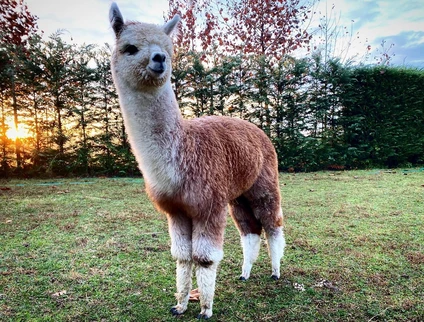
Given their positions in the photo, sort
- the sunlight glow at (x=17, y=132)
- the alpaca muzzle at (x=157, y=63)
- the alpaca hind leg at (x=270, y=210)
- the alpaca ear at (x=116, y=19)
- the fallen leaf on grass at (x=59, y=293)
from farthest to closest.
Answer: the sunlight glow at (x=17, y=132) < the alpaca hind leg at (x=270, y=210) < the fallen leaf on grass at (x=59, y=293) < the alpaca ear at (x=116, y=19) < the alpaca muzzle at (x=157, y=63)

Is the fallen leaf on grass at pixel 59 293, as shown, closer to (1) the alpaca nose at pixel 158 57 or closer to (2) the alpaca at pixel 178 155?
(2) the alpaca at pixel 178 155

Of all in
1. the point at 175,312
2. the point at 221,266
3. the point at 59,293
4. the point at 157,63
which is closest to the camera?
the point at 157,63

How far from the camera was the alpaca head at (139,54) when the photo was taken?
1999 mm

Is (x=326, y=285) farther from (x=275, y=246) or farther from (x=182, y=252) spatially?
(x=182, y=252)

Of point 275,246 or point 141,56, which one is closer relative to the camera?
point 141,56

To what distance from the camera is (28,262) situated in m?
3.36

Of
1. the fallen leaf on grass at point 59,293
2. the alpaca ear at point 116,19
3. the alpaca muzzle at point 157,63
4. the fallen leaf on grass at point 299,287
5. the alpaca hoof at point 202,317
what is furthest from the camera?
the fallen leaf on grass at point 299,287

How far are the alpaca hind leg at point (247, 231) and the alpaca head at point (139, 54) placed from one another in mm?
1604

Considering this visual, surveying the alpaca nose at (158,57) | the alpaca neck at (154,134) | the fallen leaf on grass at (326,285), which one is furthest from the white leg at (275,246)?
the alpaca nose at (158,57)

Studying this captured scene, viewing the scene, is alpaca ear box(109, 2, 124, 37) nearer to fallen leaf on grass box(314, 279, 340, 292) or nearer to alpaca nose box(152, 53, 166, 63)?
alpaca nose box(152, 53, 166, 63)

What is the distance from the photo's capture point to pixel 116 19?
210 cm

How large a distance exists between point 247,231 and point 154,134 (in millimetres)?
1573

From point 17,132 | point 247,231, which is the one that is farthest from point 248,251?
point 17,132

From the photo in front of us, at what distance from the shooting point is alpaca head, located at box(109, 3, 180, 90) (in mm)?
1999
